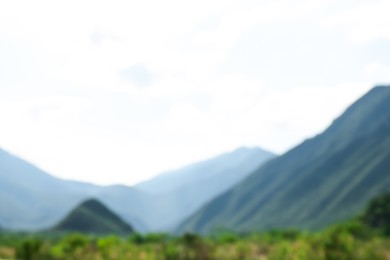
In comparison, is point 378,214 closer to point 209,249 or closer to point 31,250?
point 209,249

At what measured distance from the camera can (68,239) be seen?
23.2m

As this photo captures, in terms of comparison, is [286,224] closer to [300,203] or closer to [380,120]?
[300,203]

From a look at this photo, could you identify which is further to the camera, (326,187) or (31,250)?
(326,187)

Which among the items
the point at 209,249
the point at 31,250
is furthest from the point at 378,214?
the point at 31,250

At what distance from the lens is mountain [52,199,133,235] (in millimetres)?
112750

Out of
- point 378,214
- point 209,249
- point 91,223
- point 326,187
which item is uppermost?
point 91,223

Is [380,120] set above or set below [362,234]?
above

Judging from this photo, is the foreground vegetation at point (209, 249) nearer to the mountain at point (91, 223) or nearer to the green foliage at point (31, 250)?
the green foliage at point (31, 250)

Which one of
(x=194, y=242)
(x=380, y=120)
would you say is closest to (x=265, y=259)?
(x=194, y=242)

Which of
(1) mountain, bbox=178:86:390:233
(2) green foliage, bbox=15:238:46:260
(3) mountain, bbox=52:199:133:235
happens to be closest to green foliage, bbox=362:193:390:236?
(2) green foliage, bbox=15:238:46:260

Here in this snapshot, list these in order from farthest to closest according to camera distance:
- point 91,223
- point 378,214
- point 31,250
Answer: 1. point 91,223
2. point 378,214
3. point 31,250

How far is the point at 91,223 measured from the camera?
11594 centimetres

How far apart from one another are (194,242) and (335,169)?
495 feet

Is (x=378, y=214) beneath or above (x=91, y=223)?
beneath
